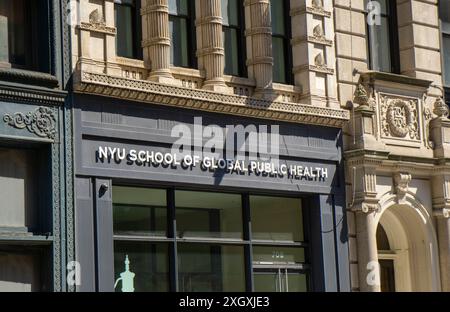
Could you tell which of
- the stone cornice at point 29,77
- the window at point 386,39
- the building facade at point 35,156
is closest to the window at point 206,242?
the building facade at point 35,156

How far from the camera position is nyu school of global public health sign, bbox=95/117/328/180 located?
20891mm

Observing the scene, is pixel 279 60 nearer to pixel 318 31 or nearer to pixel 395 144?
pixel 318 31

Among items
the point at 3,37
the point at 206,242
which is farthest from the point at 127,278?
the point at 3,37

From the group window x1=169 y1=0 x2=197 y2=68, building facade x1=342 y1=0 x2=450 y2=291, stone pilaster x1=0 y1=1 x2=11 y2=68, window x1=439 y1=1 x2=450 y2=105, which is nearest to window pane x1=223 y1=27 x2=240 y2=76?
window x1=169 y1=0 x2=197 y2=68

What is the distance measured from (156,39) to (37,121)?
125 inches

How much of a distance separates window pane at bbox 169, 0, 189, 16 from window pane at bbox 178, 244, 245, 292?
4622mm

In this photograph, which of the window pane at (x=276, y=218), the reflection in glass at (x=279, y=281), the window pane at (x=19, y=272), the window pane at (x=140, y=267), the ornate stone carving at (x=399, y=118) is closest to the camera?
the window pane at (x=19, y=272)

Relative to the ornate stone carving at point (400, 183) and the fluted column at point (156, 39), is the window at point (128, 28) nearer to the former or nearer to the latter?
the fluted column at point (156, 39)

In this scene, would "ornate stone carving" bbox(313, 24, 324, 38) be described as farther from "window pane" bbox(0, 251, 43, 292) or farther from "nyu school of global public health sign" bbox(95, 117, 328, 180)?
"window pane" bbox(0, 251, 43, 292)

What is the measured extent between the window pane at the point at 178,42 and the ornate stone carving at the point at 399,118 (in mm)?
5028

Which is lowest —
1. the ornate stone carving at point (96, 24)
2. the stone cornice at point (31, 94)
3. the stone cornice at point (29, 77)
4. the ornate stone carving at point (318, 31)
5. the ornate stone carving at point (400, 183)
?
the ornate stone carving at point (400, 183)

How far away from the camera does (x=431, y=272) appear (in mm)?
25344

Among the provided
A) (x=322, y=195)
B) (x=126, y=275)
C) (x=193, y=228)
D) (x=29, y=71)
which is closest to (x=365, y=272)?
(x=322, y=195)

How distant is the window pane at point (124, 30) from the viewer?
21.4 metres
